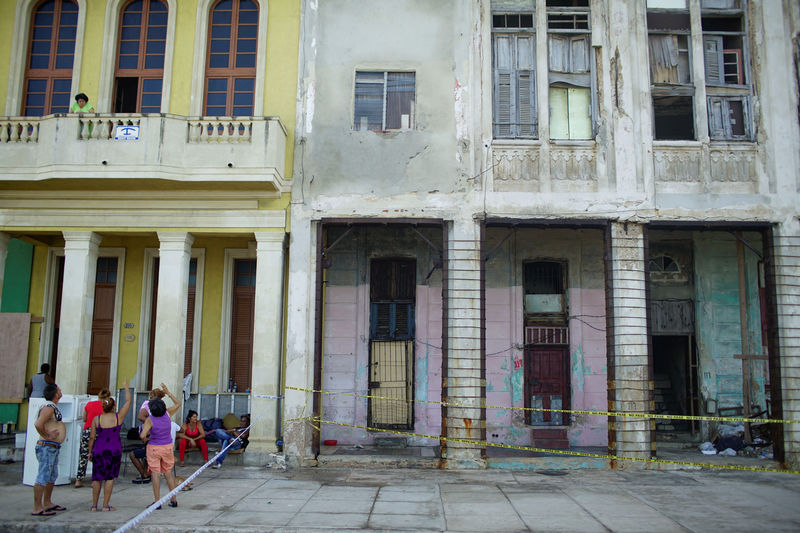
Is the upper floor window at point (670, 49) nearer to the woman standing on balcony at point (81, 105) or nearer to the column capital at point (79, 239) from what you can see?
the woman standing on balcony at point (81, 105)

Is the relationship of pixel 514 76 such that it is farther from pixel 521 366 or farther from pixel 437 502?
pixel 437 502

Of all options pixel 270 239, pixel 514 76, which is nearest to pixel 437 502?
pixel 270 239

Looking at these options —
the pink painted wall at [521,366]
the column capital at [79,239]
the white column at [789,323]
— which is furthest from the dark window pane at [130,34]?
the white column at [789,323]

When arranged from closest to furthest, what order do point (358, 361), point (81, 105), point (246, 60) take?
point (81, 105)
point (246, 60)
point (358, 361)

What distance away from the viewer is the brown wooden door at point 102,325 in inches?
580

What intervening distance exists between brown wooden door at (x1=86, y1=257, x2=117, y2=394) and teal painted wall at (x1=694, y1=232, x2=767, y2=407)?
13.7 m

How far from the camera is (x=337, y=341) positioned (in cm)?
1517

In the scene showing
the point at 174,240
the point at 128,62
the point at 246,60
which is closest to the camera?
the point at 174,240

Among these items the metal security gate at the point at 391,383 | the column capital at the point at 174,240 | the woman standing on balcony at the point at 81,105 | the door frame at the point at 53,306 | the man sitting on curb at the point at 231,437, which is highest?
the woman standing on balcony at the point at 81,105

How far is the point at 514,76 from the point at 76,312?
1030 centimetres

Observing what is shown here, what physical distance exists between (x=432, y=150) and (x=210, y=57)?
5.36 m

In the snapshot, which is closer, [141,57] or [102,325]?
[141,57]

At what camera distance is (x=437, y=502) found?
9656mm

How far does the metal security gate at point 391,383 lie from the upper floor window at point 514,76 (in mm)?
5462
